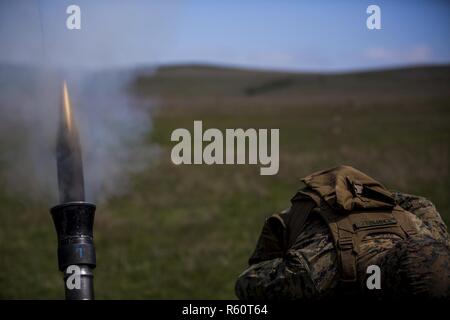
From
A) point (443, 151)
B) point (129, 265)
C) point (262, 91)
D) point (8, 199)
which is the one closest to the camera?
point (129, 265)

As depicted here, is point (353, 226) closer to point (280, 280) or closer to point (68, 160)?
point (280, 280)

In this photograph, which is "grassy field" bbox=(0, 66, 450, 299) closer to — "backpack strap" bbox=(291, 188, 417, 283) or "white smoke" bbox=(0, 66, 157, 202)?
"white smoke" bbox=(0, 66, 157, 202)

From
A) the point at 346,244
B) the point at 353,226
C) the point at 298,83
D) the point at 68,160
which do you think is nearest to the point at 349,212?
the point at 353,226

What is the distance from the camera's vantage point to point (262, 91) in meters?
72.8

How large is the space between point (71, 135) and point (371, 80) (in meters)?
72.5

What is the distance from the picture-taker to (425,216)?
5.35 meters

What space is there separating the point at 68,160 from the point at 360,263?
209 cm

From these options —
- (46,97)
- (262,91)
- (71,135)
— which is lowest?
(71,135)

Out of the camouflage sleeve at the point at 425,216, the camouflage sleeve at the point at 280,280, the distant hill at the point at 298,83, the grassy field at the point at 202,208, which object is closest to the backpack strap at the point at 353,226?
the camouflage sleeve at the point at 425,216

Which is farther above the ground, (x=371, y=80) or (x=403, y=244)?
(x=371, y=80)
